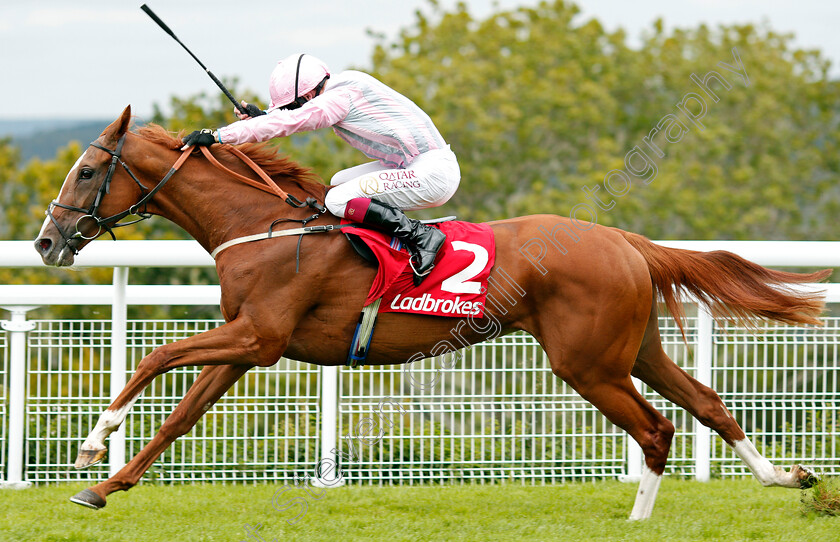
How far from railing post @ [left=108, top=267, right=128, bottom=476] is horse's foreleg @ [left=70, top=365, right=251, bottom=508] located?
2.18 ft

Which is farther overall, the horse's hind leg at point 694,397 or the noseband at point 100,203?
the horse's hind leg at point 694,397

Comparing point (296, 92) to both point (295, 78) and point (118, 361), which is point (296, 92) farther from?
point (118, 361)

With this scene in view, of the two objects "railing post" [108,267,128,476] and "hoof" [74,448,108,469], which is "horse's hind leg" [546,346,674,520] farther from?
"railing post" [108,267,128,476]

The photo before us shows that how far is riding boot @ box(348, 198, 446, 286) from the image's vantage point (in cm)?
411

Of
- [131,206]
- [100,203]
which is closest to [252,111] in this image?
[131,206]

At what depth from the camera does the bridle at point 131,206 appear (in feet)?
13.5

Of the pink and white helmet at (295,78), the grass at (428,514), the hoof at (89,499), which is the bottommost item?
the grass at (428,514)

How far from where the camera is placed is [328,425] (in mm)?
5078

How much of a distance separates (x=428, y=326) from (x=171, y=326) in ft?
5.70

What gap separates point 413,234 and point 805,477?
218 centimetres

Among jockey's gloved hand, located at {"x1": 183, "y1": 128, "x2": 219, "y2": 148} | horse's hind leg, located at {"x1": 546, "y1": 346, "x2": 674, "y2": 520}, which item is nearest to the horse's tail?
horse's hind leg, located at {"x1": 546, "y1": 346, "x2": 674, "y2": 520}

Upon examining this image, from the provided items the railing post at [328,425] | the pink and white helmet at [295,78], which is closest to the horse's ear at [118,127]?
the pink and white helmet at [295,78]

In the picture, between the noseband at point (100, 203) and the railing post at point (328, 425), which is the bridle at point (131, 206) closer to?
the noseband at point (100, 203)

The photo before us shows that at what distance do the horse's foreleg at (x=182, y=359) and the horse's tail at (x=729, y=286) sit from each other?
1843 mm
